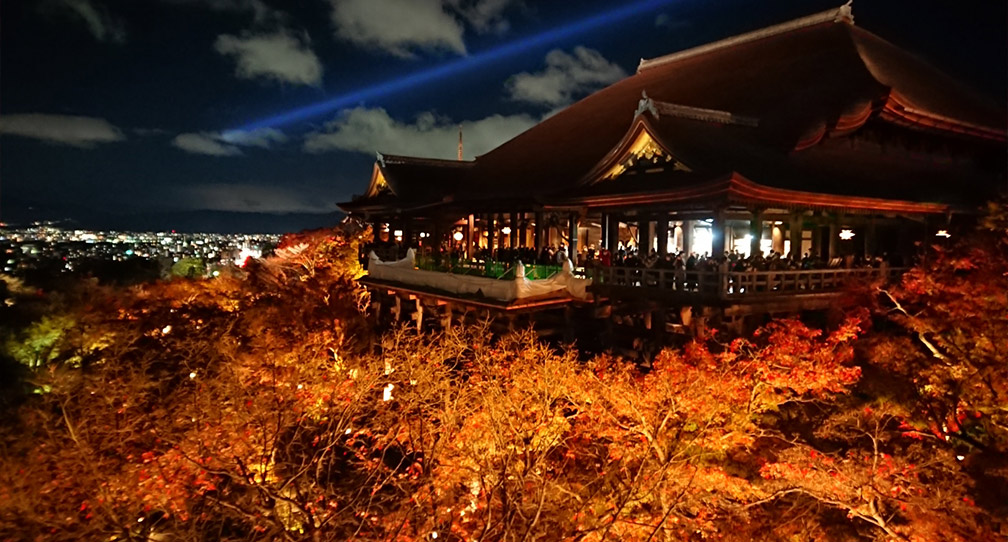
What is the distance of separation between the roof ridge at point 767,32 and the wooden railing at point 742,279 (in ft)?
48.3

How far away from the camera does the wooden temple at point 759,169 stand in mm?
15242

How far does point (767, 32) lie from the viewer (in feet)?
95.6

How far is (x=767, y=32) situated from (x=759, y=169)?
56.9 feet

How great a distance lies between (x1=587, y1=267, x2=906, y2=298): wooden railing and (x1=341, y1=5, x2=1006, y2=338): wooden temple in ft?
0.20

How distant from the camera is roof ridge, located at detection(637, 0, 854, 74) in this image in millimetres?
25516

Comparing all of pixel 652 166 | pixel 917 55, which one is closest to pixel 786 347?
pixel 652 166

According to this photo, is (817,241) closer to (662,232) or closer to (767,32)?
(662,232)

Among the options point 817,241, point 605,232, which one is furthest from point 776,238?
point 605,232

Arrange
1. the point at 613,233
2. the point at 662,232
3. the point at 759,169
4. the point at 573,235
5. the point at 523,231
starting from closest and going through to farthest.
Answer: the point at 759,169 < the point at 662,232 < the point at 573,235 < the point at 613,233 < the point at 523,231

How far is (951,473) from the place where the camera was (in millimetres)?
10703

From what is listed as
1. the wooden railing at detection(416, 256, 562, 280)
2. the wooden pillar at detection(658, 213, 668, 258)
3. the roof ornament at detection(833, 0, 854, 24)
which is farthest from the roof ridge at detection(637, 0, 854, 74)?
the wooden railing at detection(416, 256, 562, 280)

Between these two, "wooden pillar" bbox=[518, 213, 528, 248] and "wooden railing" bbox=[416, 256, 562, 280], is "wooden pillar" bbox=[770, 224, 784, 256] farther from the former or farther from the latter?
"wooden railing" bbox=[416, 256, 562, 280]

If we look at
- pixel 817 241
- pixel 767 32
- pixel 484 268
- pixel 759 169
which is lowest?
pixel 484 268

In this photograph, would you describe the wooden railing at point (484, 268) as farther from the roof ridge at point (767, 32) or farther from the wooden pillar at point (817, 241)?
the roof ridge at point (767, 32)
